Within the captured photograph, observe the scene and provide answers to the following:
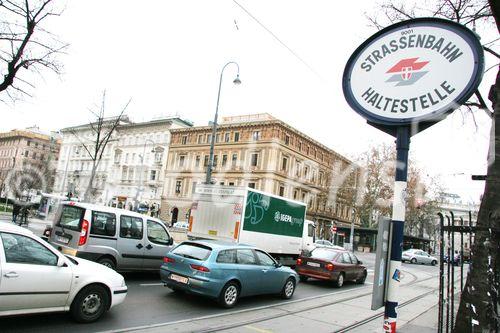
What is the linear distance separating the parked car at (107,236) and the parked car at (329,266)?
615cm

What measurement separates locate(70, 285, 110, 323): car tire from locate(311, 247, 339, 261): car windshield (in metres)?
9.76

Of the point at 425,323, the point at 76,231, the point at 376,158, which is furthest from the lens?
the point at 376,158

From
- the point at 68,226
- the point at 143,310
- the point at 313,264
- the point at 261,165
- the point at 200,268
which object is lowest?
the point at 143,310

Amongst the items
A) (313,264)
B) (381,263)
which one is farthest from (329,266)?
(381,263)

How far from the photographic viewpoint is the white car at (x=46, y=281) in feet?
18.6

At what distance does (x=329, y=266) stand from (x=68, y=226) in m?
9.12

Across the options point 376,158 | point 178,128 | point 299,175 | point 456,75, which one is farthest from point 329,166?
point 456,75

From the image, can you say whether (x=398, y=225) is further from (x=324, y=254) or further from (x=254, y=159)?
(x=254, y=159)

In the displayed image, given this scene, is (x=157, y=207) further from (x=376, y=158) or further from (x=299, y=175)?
(x=376, y=158)

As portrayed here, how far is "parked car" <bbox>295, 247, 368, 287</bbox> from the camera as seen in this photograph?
14.5 meters

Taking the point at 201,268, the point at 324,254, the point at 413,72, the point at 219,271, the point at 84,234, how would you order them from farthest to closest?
the point at 324,254
the point at 84,234
the point at 219,271
the point at 201,268
the point at 413,72

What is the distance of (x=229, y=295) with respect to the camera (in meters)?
9.19

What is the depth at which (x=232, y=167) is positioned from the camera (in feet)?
197

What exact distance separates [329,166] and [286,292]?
55.5 m
